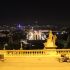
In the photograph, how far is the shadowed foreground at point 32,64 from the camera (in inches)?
474

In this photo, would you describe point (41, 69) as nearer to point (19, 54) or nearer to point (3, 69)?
point (3, 69)

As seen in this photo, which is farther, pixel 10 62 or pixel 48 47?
pixel 48 47

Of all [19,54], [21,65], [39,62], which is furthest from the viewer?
[19,54]

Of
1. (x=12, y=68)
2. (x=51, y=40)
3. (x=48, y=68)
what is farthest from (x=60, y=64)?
(x=51, y=40)

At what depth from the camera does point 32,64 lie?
42.5ft

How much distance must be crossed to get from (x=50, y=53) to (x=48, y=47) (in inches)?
13.2

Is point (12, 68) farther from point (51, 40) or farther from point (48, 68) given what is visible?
point (51, 40)

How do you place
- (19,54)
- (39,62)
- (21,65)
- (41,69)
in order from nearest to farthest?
(41,69), (21,65), (39,62), (19,54)

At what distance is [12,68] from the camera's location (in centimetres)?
1198

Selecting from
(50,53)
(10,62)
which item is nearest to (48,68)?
(10,62)

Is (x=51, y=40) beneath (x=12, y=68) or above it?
above

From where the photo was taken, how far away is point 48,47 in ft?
51.5

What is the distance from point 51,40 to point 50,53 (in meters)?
0.68

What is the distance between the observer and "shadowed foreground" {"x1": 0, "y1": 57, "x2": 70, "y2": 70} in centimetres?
1203
